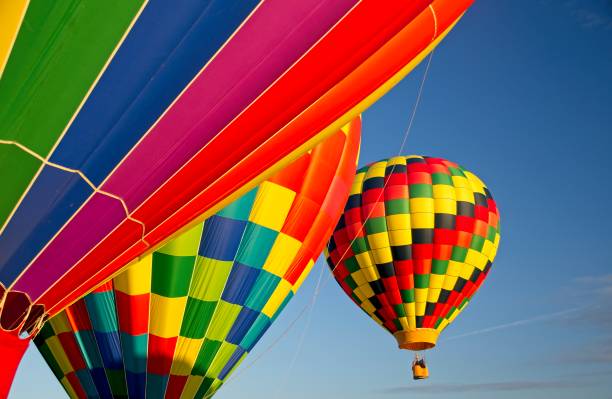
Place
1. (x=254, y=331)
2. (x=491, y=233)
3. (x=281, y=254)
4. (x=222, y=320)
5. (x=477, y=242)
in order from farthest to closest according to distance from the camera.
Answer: (x=491, y=233) → (x=477, y=242) → (x=254, y=331) → (x=281, y=254) → (x=222, y=320)

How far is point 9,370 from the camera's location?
3869mm

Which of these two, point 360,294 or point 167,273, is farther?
point 360,294

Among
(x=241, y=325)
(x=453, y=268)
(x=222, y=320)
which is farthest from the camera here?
(x=453, y=268)

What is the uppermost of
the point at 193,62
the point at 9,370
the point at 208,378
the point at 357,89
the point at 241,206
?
the point at 241,206

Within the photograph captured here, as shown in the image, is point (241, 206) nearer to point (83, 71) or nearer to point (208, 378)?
point (208, 378)

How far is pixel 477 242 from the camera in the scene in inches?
583

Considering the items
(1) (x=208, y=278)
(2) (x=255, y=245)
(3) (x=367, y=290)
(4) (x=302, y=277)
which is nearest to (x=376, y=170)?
(3) (x=367, y=290)

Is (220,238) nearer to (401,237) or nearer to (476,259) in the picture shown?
(401,237)

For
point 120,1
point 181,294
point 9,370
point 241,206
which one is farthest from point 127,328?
point 120,1

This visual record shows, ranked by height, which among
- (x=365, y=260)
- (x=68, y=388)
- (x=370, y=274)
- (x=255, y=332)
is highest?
(x=365, y=260)

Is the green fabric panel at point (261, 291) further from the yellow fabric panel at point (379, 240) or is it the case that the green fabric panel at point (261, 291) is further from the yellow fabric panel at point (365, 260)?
the yellow fabric panel at point (365, 260)

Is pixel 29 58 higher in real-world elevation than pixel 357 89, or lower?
lower

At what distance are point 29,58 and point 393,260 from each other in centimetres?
1167

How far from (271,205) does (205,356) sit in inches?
78.1
